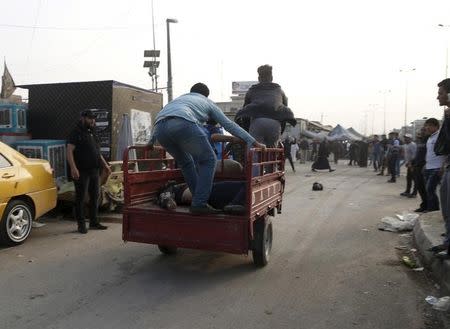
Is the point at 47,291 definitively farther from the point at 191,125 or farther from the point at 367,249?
the point at 367,249

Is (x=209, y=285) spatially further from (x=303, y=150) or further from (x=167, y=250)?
(x=303, y=150)

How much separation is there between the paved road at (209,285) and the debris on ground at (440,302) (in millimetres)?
81

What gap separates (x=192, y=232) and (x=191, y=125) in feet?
3.78

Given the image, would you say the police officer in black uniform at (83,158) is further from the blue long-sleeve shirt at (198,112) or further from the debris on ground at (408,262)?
the debris on ground at (408,262)

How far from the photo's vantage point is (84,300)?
4.57 m

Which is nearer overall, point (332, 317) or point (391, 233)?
point (332, 317)

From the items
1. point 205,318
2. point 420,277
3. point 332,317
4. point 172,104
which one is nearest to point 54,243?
point 172,104

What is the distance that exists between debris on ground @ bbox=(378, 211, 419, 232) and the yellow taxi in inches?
224

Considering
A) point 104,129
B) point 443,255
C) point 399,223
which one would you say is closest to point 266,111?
point 443,255

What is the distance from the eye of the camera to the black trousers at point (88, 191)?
7648 mm

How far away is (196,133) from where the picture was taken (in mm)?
5117

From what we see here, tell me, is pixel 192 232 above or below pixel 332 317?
above

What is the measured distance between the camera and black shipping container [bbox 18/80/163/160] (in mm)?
9875

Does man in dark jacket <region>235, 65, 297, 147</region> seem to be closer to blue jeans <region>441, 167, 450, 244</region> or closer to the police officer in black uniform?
blue jeans <region>441, 167, 450, 244</region>
